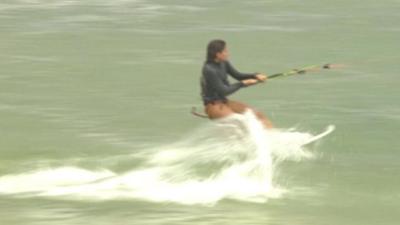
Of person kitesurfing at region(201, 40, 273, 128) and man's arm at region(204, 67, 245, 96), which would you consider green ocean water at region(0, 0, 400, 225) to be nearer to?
person kitesurfing at region(201, 40, 273, 128)

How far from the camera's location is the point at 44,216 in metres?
12.4

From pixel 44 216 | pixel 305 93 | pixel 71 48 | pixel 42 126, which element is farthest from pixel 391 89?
pixel 44 216

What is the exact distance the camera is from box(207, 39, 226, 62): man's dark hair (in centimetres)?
1352

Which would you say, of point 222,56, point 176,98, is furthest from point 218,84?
point 176,98

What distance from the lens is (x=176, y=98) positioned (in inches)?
822

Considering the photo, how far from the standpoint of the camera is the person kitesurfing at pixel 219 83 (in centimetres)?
1356

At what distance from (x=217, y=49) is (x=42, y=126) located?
17.9ft

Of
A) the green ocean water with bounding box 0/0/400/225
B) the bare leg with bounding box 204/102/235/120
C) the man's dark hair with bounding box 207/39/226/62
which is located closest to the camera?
the green ocean water with bounding box 0/0/400/225

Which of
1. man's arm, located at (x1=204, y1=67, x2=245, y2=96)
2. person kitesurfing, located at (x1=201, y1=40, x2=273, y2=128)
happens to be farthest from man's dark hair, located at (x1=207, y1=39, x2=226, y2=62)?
man's arm, located at (x1=204, y1=67, x2=245, y2=96)

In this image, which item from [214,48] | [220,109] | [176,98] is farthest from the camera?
[176,98]

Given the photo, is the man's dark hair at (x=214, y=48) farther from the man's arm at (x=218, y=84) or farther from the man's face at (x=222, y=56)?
the man's arm at (x=218, y=84)

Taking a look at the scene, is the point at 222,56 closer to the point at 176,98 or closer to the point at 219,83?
the point at 219,83

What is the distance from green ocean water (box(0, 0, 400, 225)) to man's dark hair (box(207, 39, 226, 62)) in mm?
1498

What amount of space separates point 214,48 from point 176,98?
7333 millimetres
